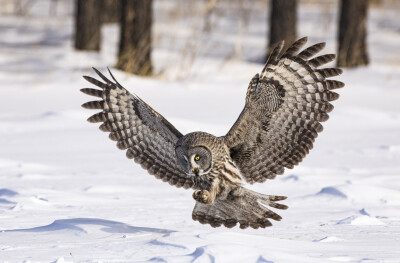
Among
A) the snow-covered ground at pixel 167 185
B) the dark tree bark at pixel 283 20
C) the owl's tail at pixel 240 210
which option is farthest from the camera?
the dark tree bark at pixel 283 20

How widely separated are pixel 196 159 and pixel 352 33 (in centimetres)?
954

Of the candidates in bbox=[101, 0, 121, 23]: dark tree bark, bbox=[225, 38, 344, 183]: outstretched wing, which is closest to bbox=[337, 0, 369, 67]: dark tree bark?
bbox=[101, 0, 121, 23]: dark tree bark

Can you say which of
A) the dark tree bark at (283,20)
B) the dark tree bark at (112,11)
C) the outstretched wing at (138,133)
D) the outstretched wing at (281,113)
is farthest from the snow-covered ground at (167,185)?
the dark tree bark at (112,11)

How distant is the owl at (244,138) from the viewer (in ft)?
13.8

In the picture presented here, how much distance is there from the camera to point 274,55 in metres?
4.23

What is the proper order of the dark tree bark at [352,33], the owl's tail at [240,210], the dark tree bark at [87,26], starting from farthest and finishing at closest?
1. the dark tree bark at [87,26]
2. the dark tree bark at [352,33]
3. the owl's tail at [240,210]

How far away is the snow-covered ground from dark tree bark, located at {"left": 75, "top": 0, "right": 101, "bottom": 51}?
750 mm

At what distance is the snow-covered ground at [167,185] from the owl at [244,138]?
19cm

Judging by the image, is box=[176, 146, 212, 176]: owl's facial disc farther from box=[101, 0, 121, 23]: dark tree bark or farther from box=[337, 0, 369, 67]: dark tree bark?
box=[101, 0, 121, 23]: dark tree bark

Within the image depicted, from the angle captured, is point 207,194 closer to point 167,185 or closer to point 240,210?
point 240,210

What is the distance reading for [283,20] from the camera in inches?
547

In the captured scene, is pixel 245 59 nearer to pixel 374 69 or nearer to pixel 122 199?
pixel 374 69

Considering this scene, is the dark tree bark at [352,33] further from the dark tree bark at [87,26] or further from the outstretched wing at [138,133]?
the outstretched wing at [138,133]

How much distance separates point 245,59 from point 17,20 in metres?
7.23
